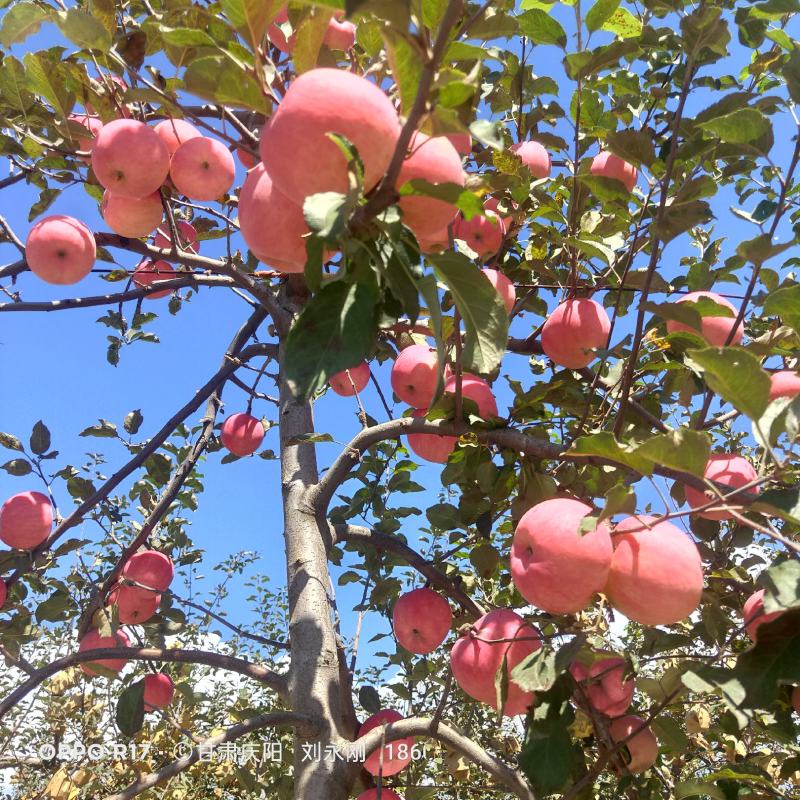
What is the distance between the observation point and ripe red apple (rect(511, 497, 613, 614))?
1139 millimetres

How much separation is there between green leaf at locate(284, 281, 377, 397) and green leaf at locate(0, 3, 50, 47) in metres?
1.04

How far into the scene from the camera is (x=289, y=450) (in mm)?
2270

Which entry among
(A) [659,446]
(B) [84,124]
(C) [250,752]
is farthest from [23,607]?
(A) [659,446]

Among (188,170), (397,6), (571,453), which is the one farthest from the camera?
(188,170)

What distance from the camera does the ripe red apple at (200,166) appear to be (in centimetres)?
156

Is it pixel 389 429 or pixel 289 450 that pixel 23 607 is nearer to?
pixel 289 450

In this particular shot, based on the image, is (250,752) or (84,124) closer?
(84,124)

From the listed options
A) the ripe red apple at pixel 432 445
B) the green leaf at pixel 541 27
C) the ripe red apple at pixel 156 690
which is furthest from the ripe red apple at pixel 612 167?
the ripe red apple at pixel 156 690

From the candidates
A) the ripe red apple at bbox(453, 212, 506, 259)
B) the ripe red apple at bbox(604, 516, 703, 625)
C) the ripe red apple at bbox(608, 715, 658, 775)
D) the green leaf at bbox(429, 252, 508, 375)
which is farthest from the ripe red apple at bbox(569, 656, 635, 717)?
the ripe red apple at bbox(453, 212, 506, 259)

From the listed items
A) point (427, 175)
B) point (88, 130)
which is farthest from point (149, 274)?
point (427, 175)

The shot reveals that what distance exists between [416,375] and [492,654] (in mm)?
726

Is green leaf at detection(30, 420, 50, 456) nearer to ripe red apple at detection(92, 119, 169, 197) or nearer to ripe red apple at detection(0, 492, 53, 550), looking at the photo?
ripe red apple at detection(0, 492, 53, 550)

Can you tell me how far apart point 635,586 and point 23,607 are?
7.85ft

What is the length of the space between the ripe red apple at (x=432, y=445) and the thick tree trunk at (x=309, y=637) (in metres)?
0.36
